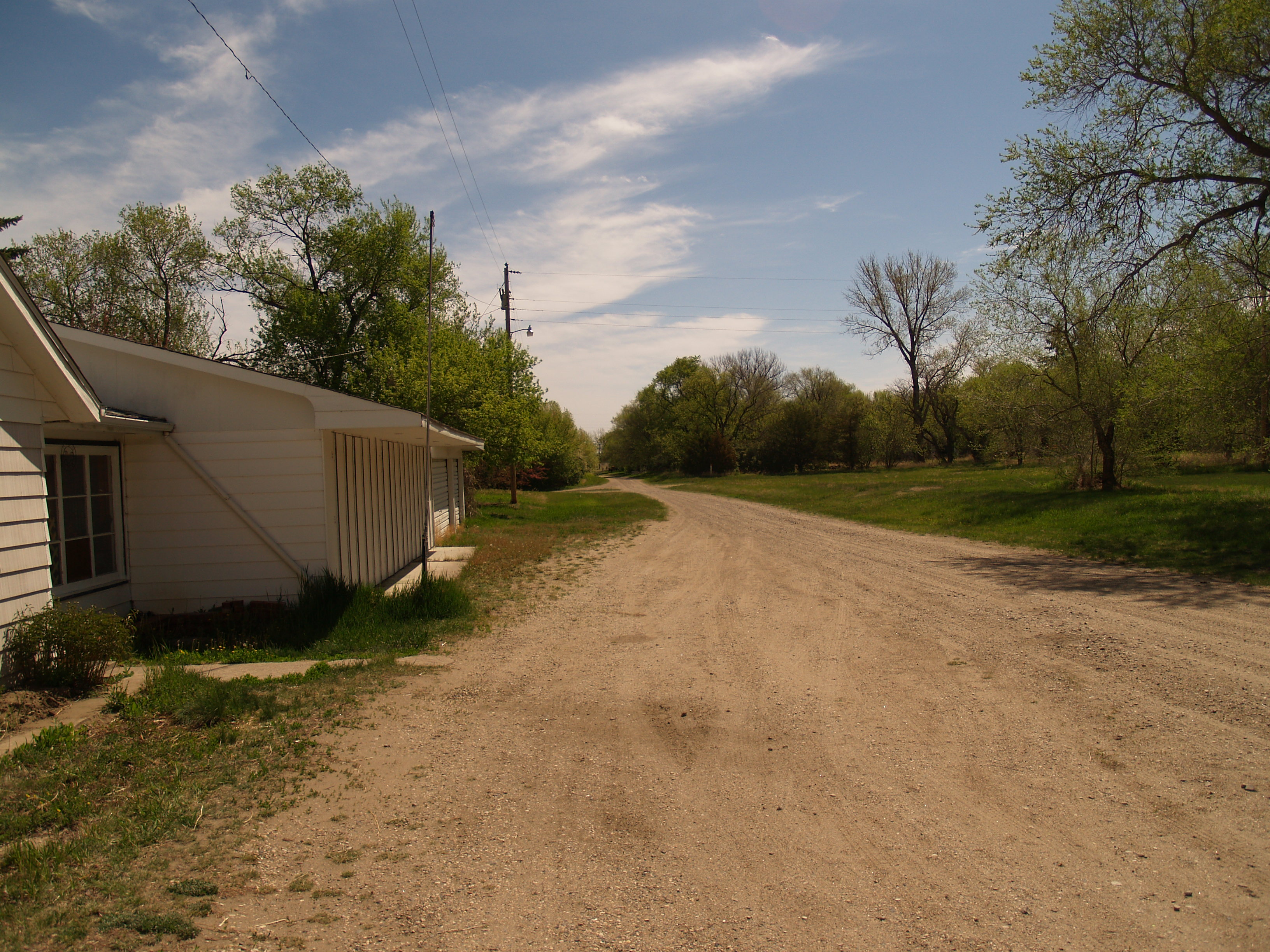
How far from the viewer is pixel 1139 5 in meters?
12.1

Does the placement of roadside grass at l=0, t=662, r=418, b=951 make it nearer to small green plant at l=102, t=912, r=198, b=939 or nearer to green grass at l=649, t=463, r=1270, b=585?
small green plant at l=102, t=912, r=198, b=939

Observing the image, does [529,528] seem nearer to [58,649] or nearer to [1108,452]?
[58,649]

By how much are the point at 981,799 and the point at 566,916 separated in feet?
8.14

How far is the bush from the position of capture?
17.3ft

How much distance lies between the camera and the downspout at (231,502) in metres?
8.55

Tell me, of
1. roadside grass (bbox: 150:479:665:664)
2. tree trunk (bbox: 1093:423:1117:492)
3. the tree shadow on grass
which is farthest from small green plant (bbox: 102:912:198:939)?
tree trunk (bbox: 1093:423:1117:492)

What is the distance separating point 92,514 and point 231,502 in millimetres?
1357

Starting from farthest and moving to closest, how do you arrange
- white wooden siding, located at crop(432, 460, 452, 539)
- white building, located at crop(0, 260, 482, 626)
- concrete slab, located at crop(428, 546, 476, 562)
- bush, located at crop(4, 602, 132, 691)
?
white wooden siding, located at crop(432, 460, 452, 539) < concrete slab, located at crop(428, 546, 476, 562) < white building, located at crop(0, 260, 482, 626) < bush, located at crop(4, 602, 132, 691)

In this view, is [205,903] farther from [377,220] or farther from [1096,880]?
[377,220]

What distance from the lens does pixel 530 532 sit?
19.6 metres

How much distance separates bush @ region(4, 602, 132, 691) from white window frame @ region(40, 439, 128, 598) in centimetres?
142

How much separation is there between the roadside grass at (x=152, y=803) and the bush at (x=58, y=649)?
0.43m

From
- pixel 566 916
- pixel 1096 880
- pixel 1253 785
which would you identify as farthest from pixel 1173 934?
pixel 566 916

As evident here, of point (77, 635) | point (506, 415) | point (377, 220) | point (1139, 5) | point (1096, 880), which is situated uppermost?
point (377, 220)
